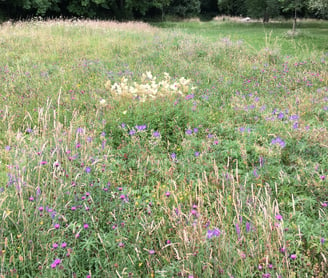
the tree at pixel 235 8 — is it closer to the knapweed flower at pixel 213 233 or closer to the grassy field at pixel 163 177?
the grassy field at pixel 163 177

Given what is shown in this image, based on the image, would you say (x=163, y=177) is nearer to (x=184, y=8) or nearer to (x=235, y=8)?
(x=184, y=8)

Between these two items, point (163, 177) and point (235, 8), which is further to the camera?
point (235, 8)

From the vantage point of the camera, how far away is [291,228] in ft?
7.61

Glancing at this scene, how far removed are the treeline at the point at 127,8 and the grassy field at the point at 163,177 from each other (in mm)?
14082

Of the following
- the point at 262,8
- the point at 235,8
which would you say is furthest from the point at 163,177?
the point at 235,8

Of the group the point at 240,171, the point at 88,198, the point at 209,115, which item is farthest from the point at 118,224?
the point at 209,115

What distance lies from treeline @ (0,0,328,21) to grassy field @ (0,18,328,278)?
14082 mm

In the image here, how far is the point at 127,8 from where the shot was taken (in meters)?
33.6

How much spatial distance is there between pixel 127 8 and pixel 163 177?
113 feet

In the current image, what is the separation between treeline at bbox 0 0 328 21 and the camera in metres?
25.2

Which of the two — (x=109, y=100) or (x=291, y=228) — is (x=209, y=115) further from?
(x=291, y=228)

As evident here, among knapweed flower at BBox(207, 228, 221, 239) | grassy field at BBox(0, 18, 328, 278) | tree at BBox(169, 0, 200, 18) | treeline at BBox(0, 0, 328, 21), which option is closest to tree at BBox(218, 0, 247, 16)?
treeline at BBox(0, 0, 328, 21)

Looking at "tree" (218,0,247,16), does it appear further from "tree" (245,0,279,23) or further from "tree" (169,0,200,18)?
"tree" (245,0,279,23)

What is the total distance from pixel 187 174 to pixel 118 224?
3.36 ft
